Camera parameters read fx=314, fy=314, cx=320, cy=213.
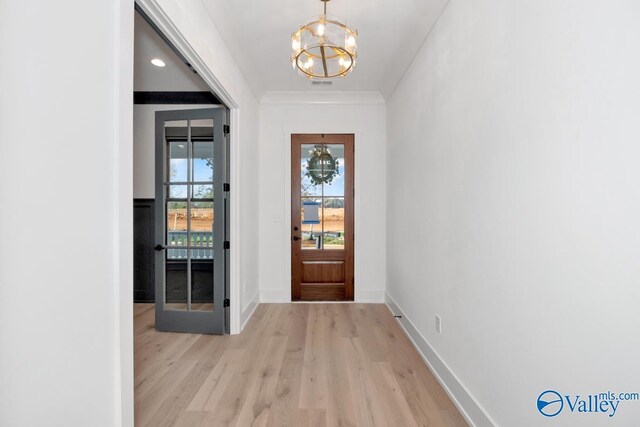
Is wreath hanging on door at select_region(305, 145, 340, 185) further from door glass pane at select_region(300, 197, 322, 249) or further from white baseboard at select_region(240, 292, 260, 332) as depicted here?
white baseboard at select_region(240, 292, 260, 332)

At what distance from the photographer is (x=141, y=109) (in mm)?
4262

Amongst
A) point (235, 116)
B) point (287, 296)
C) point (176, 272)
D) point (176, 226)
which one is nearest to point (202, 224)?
point (176, 226)

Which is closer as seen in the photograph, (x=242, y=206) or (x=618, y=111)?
(x=618, y=111)

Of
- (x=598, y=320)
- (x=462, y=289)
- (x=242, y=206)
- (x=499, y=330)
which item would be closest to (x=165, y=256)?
(x=242, y=206)

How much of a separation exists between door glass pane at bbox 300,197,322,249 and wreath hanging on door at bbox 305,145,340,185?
0.95 ft

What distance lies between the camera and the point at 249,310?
3.87 meters

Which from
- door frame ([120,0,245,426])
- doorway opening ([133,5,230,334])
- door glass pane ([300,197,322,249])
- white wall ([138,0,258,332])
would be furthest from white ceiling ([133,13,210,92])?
door glass pane ([300,197,322,249])

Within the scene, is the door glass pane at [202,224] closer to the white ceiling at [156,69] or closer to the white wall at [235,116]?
the white wall at [235,116]

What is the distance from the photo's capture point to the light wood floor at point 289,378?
78.4 inches

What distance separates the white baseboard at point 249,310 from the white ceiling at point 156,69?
2.43 m
